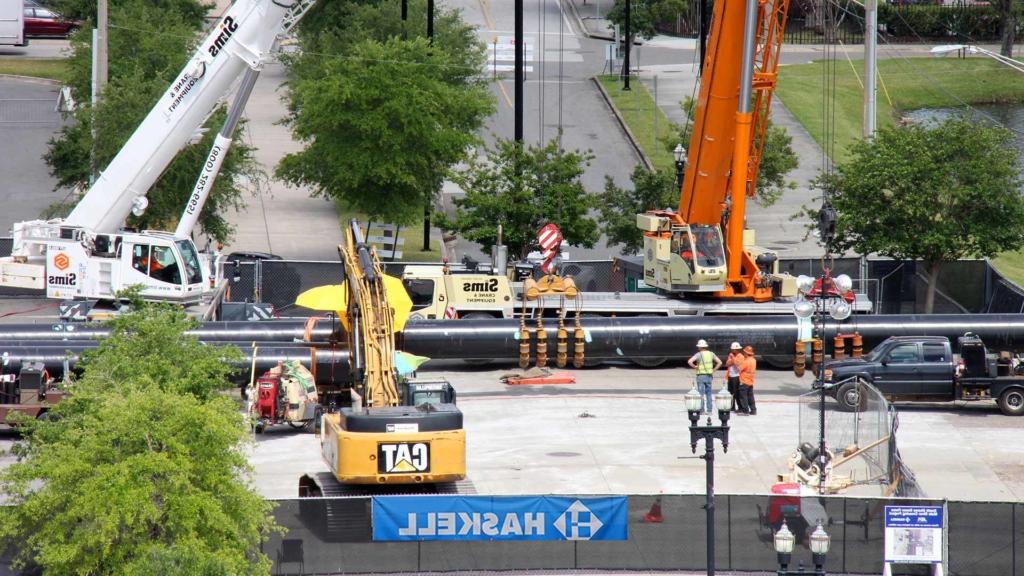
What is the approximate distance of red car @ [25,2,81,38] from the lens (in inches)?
3164

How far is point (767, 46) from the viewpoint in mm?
38656

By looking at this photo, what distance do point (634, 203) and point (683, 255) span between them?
355 inches

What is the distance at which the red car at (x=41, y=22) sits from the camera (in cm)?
8038

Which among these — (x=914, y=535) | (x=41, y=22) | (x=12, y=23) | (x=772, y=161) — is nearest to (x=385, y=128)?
(x=772, y=161)

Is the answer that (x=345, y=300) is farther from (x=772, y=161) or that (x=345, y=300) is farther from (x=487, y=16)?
(x=487, y=16)

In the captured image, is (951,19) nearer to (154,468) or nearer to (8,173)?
(8,173)

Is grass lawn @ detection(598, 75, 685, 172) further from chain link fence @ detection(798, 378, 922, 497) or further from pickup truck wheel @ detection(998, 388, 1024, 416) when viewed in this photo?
chain link fence @ detection(798, 378, 922, 497)

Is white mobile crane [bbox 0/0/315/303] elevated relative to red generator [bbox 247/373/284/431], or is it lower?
elevated

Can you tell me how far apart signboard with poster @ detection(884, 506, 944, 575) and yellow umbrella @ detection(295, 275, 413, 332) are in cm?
949

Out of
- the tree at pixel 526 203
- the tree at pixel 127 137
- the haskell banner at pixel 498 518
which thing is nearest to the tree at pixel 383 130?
the tree at pixel 526 203

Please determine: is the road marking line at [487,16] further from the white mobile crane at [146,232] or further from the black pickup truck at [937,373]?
the black pickup truck at [937,373]

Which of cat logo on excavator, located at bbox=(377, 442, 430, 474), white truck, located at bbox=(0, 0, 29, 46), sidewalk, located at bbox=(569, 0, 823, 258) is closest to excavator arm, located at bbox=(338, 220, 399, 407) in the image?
cat logo on excavator, located at bbox=(377, 442, 430, 474)

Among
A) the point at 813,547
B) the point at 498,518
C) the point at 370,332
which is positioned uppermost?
the point at 370,332

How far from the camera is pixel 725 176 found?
40438mm
